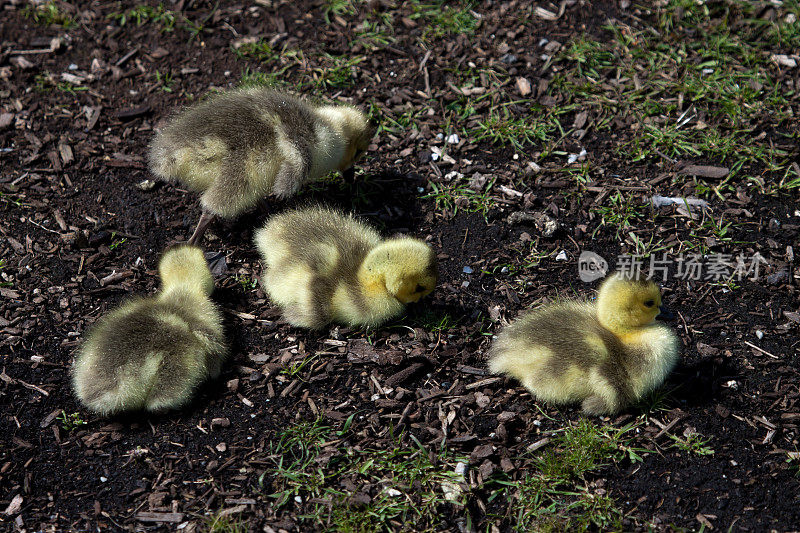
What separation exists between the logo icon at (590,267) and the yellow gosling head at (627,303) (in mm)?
732

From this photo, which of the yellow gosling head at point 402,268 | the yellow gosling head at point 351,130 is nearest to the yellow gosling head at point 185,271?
the yellow gosling head at point 402,268

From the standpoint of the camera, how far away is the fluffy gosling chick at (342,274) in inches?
171

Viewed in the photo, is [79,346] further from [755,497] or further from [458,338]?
[755,497]

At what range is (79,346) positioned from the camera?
4484 mm

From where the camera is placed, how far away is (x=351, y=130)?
17.0ft

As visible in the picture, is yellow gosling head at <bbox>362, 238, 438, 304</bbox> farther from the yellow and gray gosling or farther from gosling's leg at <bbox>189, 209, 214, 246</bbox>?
gosling's leg at <bbox>189, 209, 214, 246</bbox>

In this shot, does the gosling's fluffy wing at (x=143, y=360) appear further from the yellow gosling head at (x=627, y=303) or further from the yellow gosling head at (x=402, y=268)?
the yellow gosling head at (x=627, y=303)

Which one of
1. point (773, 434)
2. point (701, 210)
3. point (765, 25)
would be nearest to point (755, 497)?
point (773, 434)

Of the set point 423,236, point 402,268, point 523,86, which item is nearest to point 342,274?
point 402,268

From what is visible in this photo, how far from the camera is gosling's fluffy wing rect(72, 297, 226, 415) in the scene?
3998mm

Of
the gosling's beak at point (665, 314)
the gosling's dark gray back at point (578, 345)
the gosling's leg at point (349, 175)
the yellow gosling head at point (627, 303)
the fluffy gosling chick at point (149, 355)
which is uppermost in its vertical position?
the yellow gosling head at point (627, 303)

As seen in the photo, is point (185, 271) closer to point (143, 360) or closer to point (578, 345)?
point (143, 360)

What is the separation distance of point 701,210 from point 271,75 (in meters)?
3.43

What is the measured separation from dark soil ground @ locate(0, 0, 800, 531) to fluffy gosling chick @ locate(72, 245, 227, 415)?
0.16 meters
